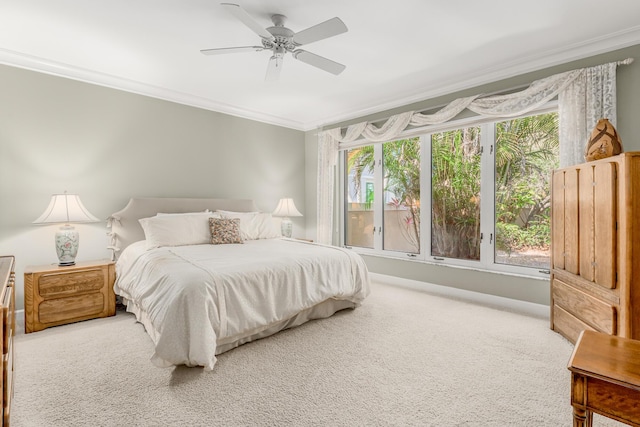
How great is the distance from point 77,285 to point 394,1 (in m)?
3.70

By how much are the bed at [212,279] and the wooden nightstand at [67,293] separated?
5.8 inches

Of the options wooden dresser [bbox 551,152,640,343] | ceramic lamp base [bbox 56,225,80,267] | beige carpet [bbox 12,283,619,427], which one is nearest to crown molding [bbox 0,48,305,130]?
ceramic lamp base [bbox 56,225,80,267]

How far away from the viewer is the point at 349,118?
504 centimetres

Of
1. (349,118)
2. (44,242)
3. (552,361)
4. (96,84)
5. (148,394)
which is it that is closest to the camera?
(148,394)

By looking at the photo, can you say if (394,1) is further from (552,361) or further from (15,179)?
(15,179)

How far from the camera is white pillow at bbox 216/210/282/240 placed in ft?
13.5

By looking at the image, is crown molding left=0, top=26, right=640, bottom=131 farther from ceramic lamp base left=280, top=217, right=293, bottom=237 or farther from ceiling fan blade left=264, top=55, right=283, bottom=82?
ceiling fan blade left=264, top=55, right=283, bottom=82

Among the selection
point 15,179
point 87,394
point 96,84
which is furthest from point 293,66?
point 87,394

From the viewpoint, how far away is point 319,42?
2895 mm

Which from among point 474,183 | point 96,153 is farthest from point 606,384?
point 96,153

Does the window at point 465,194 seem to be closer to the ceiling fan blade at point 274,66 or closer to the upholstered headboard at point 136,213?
the ceiling fan blade at point 274,66

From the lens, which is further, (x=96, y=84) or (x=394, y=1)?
(x=96, y=84)

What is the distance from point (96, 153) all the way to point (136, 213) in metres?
0.78

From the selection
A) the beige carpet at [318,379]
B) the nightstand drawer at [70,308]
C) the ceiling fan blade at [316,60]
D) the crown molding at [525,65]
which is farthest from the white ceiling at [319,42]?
the beige carpet at [318,379]
